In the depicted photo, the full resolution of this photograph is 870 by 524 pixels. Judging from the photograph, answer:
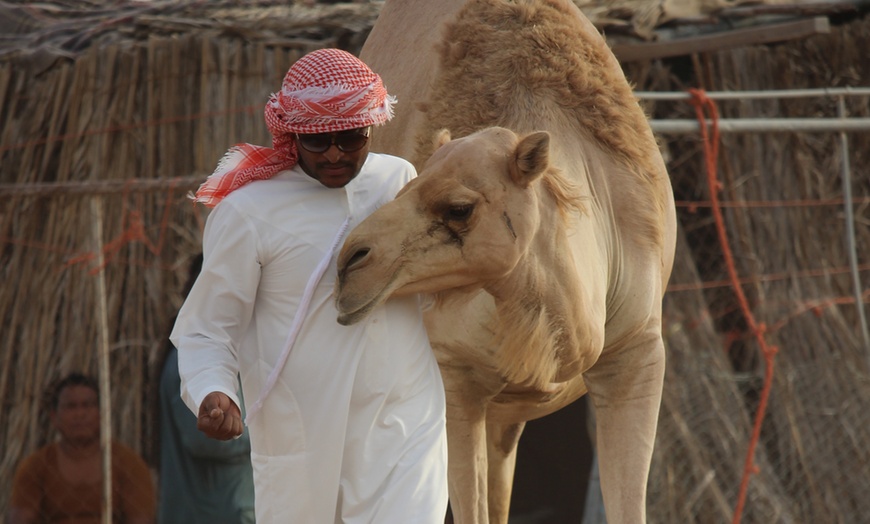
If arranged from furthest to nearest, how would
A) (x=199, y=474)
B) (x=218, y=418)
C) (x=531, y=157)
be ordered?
(x=199, y=474) → (x=531, y=157) → (x=218, y=418)

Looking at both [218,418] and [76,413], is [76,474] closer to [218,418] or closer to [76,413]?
Result: [76,413]

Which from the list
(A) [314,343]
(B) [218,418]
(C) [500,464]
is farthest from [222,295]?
(C) [500,464]

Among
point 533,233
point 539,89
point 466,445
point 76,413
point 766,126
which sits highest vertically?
point 533,233

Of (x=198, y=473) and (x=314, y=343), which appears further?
(x=198, y=473)

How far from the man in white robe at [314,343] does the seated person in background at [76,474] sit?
3.53m

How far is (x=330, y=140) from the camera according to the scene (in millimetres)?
3582

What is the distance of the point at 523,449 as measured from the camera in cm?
839

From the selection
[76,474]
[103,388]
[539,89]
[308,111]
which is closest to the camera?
[308,111]

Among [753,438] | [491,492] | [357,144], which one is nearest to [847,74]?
[753,438]

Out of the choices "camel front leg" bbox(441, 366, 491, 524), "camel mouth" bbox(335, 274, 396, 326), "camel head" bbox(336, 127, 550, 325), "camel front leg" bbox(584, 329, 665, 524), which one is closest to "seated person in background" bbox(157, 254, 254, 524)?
"camel front leg" bbox(441, 366, 491, 524)

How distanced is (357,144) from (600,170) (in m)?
1.32

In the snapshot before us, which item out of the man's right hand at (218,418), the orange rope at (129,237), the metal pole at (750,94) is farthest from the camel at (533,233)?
the orange rope at (129,237)

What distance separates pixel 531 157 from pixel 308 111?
0.60 metres

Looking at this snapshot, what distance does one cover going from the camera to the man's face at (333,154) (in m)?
3.58
